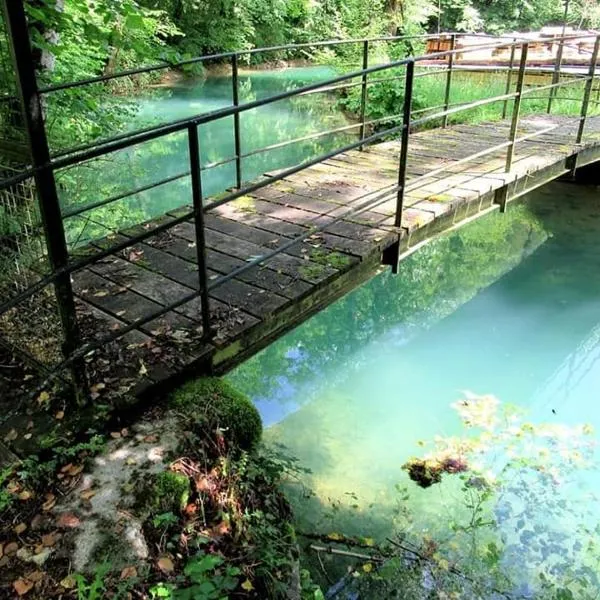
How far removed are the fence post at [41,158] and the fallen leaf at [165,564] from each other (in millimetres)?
826

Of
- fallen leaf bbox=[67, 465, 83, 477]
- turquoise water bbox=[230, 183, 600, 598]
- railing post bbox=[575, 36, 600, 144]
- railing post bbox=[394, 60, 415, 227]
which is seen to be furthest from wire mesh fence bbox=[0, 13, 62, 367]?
railing post bbox=[575, 36, 600, 144]

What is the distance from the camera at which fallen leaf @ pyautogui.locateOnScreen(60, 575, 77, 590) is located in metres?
1.83

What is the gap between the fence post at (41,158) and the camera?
6.13ft

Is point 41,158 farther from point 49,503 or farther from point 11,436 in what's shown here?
point 49,503

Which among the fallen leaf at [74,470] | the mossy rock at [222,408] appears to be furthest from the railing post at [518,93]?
the fallen leaf at [74,470]

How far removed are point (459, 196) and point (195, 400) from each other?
Result: 109 inches

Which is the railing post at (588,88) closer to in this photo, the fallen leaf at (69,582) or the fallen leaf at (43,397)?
the fallen leaf at (43,397)

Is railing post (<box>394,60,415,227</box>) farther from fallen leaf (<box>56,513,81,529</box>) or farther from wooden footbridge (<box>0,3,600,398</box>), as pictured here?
fallen leaf (<box>56,513,81,529</box>)

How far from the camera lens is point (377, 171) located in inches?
209

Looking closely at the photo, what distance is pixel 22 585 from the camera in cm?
184

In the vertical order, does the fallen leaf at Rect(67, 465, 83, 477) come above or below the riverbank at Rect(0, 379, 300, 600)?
above

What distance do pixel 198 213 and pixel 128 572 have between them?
1.37 meters

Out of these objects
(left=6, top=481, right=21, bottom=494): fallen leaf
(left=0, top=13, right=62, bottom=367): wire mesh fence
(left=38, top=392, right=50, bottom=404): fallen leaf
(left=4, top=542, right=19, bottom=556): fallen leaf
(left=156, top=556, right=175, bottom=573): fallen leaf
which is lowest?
(left=156, top=556, right=175, bottom=573): fallen leaf

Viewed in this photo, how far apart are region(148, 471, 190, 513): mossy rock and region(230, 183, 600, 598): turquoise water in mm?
1525
